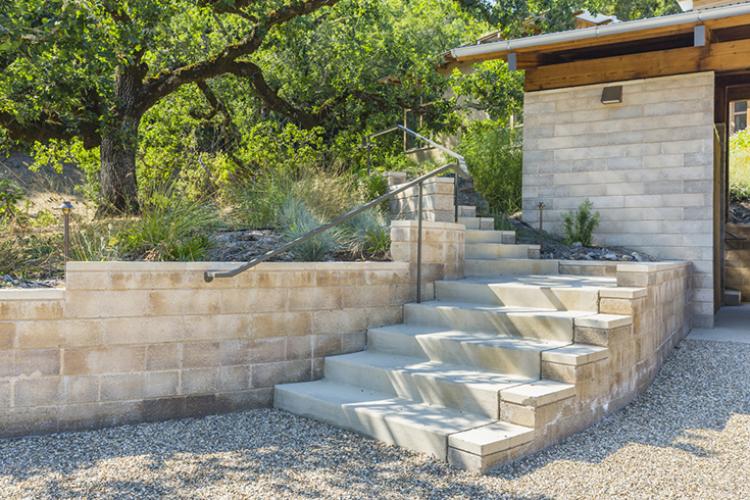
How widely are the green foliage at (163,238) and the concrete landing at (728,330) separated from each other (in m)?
4.43

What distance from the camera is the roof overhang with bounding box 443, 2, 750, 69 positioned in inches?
223

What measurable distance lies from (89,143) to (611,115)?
5886 mm

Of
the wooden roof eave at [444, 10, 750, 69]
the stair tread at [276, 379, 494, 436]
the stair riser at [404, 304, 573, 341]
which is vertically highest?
the wooden roof eave at [444, 10, 750, 69]

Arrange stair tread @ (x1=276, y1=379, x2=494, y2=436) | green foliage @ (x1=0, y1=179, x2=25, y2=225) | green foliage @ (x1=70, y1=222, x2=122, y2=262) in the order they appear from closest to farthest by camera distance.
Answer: stair tread @ (x1=276, y1=379, x2=494, y2=436)
green foliage @ (x1=70, y1=222, x2=122, y2=262)
green foliage @ (x1=0, y1=179, x2=25, y2=225)

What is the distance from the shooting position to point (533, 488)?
2.94m

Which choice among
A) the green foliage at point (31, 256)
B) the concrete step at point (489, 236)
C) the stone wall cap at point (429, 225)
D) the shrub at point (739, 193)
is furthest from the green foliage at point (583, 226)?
the green foliage at point (31, 256)

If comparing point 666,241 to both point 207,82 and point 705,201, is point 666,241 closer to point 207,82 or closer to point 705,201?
point 705,201

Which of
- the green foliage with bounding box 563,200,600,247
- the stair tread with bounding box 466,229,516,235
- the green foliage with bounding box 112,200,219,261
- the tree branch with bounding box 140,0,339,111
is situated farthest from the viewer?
the tree branch with bounding box 140,0,339,111

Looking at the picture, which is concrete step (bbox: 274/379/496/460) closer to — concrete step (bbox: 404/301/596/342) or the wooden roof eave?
concrete step (bbox: 404/301/596/342)

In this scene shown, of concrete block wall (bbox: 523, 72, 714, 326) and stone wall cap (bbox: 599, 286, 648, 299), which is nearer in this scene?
stone wall cap (bbox: 599, 286, 648, 299)

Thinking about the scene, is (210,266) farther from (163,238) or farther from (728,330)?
(728,330)

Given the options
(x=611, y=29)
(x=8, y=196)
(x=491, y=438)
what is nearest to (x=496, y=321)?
(x=491, y=438)

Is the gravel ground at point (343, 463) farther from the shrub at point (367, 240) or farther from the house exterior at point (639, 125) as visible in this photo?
the house exterior at point (639, 125)

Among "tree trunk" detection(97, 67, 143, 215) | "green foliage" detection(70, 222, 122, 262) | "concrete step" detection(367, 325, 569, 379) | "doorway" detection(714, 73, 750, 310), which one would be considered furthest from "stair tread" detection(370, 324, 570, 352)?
"doorway" detection(714, 73, 750, 310)
